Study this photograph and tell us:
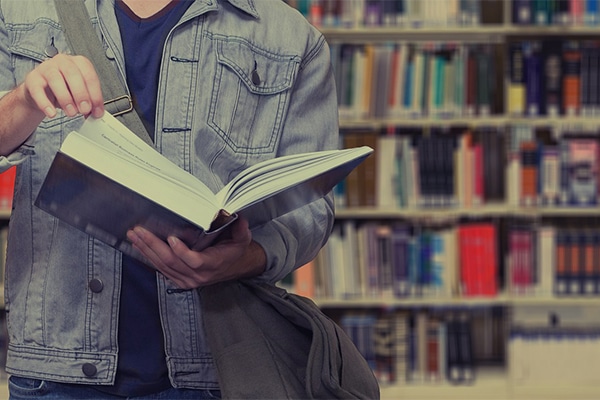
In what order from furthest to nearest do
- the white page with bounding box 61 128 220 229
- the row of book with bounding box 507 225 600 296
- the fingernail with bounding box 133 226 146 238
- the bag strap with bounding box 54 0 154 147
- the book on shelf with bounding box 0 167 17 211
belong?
Result: the row of book with bounding box 507 225 600 296
the book on shelf with bounding box 0 167 17 211
the bag strap with bounding box 54 0 154 147
the fingernail with bounding box 133 226 146 238
the white page with bounding box 61 128 220 229

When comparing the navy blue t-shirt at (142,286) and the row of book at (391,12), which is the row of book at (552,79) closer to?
the row of book at (391,12)

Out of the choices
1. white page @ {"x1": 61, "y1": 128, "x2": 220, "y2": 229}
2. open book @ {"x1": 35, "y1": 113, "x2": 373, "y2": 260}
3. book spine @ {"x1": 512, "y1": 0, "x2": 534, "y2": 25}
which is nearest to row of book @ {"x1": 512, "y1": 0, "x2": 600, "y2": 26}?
book spine @ {"x1": 512, "y1": 0, "x2": 534, "y2": 25}

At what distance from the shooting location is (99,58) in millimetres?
1186

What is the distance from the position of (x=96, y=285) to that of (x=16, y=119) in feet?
0.76

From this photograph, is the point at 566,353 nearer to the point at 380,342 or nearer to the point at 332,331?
the point at 380,342

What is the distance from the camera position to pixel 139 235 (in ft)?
3.43

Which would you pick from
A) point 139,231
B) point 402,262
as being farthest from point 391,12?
point 139,231

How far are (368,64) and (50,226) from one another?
238 centimetres

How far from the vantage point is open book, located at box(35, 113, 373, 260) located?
948mm

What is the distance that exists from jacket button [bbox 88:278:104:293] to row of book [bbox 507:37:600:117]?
2.50 meters

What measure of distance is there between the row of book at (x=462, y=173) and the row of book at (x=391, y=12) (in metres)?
0.39

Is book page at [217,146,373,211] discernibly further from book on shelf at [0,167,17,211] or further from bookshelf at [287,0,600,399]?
book on shelf at [0,167,17,211]

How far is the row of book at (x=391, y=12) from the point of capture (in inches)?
135

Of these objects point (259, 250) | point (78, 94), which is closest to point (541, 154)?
point (259, 250)
